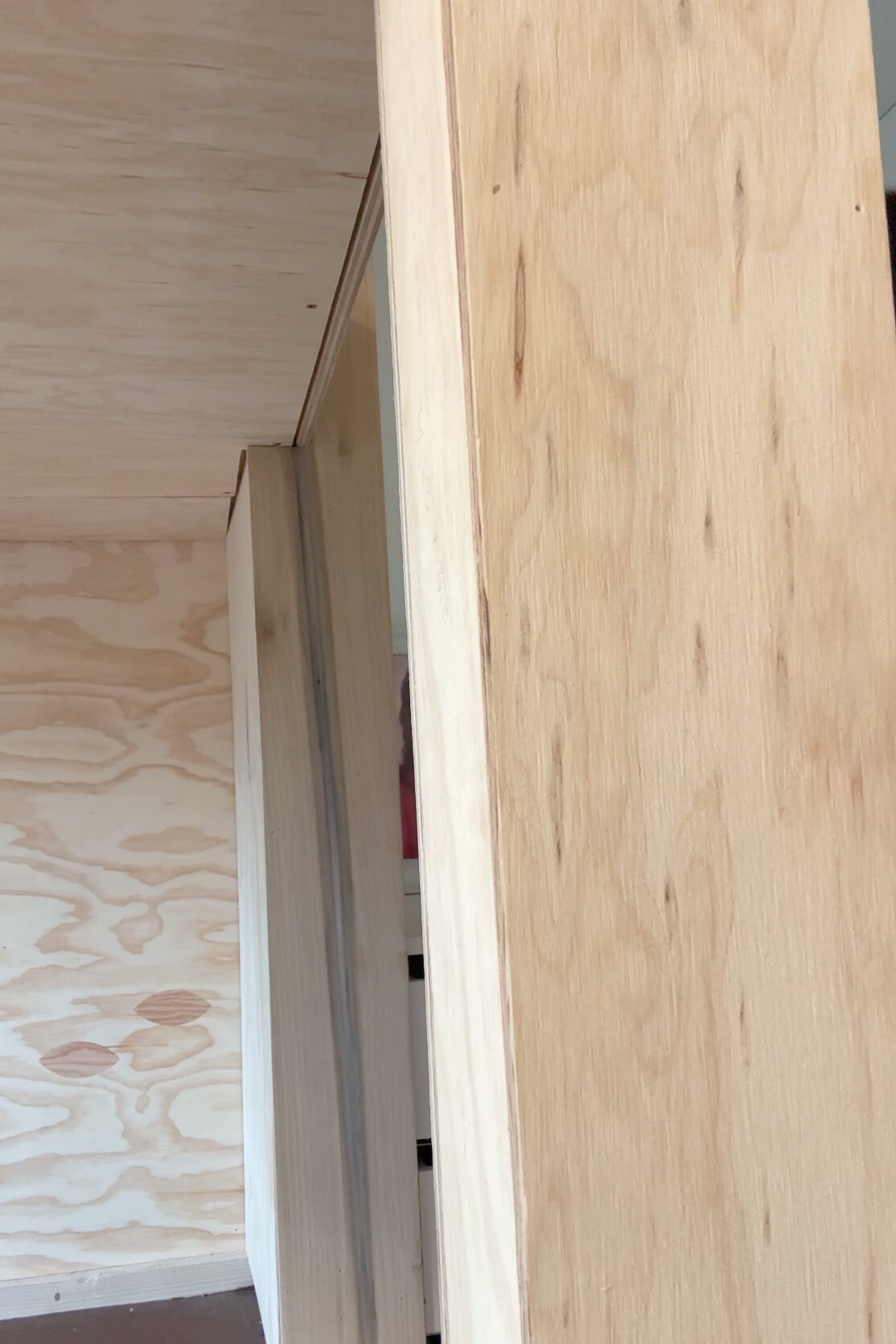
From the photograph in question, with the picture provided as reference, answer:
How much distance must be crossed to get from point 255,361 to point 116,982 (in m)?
0.96

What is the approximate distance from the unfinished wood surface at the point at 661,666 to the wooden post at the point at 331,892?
2.72 ft

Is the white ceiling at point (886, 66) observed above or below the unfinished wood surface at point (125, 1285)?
above

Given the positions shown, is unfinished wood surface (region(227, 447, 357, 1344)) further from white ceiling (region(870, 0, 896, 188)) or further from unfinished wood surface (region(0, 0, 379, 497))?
white ceiling (region(870, 0, 896, 188))

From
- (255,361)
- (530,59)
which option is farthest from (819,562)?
(255,361)

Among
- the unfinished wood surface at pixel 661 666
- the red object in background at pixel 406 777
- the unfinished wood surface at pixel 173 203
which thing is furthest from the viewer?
the red object in background at pixel 406 777

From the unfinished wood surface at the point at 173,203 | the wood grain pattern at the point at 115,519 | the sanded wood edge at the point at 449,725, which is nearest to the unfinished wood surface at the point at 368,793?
the unfinished wood surface at the point at 173,203

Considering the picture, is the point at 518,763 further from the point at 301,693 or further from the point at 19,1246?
the point at 19,1246

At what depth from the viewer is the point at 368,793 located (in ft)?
4.16

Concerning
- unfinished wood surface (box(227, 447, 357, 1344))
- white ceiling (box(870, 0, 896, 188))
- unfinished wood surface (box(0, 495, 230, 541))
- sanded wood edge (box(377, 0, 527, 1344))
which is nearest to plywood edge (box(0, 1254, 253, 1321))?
unfinished wood surface (box(227, 447, 357, 1344))

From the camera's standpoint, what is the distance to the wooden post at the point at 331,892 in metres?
1.18

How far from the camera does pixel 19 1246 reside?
1.47 meters

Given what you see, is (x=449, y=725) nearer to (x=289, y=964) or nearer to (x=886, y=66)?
(x=289, y=964)

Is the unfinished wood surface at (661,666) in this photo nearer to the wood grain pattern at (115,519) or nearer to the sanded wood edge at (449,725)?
the sanded wood edge at (449,725)

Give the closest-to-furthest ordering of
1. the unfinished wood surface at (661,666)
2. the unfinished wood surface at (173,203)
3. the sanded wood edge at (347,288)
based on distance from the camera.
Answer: the unfinished wood surface at (661,666) → the unfinished wood surface at (173,203) → the sanded wood edge at (347,288)
